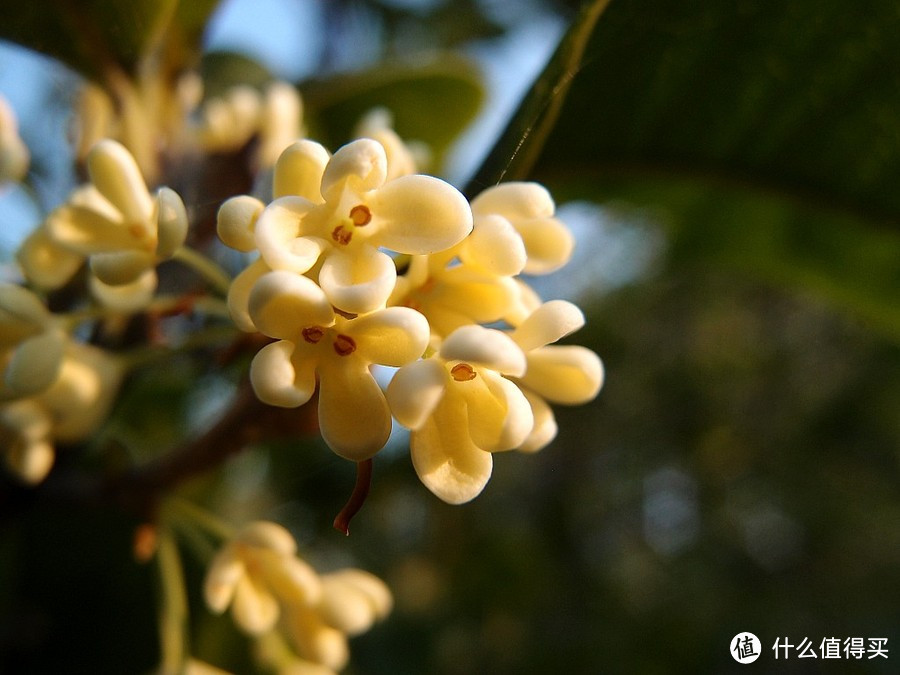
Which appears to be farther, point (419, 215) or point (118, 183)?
point (118, 183)

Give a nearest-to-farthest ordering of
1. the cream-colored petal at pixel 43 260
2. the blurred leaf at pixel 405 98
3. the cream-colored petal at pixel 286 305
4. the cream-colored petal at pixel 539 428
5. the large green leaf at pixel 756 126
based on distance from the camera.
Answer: the cream-colored petal at pixel 286 305, the cream-colored petal at pixel 539 428, the cream-colored petal at pixel 43 260, the large green leaf at pixel 756 126, the blurred leaf at pixel 405 98

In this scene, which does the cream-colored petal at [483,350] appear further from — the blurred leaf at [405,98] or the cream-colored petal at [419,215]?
the blurred leaf at [405,98]

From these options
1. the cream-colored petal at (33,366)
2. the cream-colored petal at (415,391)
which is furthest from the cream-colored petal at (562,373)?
the cream-colored petal at (33,366)

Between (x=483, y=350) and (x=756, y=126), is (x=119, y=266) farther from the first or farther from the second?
(x=756, y=126)

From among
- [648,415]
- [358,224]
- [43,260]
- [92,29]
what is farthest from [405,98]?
[648,415]

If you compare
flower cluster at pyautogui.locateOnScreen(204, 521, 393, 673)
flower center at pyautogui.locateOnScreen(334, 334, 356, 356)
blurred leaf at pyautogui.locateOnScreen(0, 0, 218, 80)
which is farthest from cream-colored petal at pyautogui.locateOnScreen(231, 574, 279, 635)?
blurred leaf at pyautogui.locateOnScreen(0, 0, 218, 80)

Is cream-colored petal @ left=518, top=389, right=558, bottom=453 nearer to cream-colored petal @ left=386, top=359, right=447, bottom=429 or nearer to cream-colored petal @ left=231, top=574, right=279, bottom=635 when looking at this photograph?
cream-colored petal @ left=386, top=359, right=447, bottom=429

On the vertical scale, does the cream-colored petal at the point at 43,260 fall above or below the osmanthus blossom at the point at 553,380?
below
